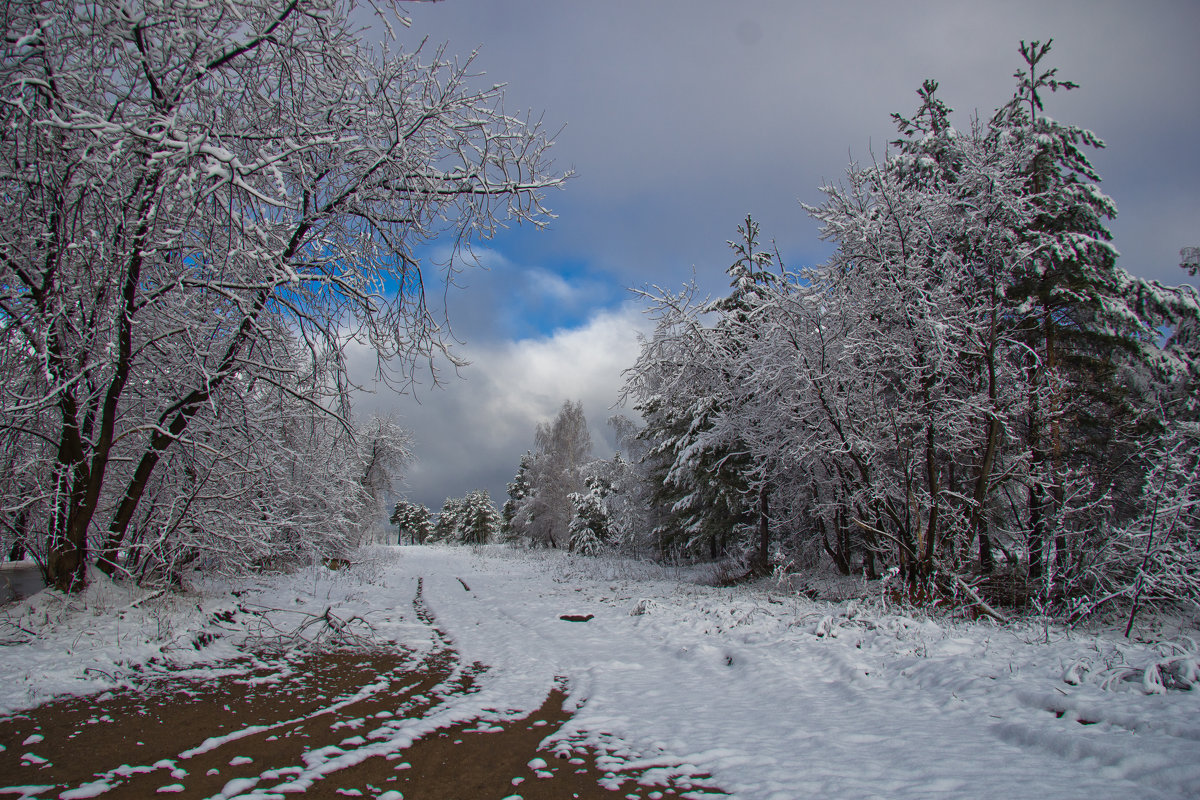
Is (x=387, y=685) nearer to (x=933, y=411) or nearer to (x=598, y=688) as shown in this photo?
(x=598, y=688)

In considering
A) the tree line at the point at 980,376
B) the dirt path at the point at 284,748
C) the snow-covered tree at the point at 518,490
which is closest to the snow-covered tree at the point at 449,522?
the snow-covered tree at the point at 518,490

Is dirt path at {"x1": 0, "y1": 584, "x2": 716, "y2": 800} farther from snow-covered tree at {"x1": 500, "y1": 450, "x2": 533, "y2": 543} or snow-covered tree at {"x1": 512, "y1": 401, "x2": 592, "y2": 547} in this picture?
snow-covered tree at {"x1": 500, "y1": 450, "x2": 533, "y2": 543}

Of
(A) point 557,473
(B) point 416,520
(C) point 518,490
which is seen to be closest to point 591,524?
(A) point 557,473

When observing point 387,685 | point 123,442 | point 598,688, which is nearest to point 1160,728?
point 598,688

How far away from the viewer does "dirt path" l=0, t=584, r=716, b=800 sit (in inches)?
116

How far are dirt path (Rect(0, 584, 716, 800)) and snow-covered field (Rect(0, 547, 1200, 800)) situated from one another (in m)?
0.34

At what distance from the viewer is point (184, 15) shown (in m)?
3.68

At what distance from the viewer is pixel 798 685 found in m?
5.36

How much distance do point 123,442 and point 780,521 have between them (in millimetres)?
15205

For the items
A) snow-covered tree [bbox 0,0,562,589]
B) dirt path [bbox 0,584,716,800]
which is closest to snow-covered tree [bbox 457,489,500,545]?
snow-covered tree [bbox 0,0,562,589]

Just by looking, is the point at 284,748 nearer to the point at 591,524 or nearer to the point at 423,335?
the point at 423,335

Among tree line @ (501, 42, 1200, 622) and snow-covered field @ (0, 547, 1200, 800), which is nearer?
snow-covered field @ (0, 547, 1200, 800)

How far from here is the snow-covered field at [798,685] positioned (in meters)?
3.13

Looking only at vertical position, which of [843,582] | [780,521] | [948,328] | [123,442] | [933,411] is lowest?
[843,582]
